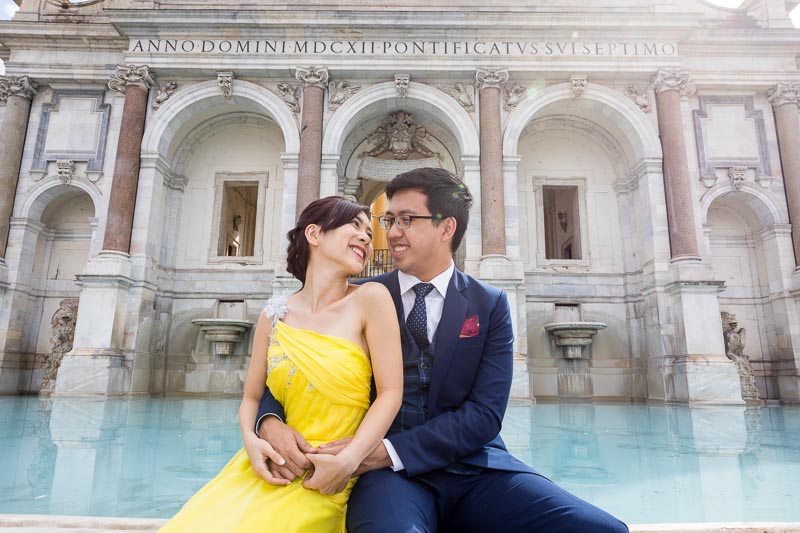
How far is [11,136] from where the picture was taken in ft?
41.4

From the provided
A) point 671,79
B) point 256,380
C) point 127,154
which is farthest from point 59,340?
point 671,79

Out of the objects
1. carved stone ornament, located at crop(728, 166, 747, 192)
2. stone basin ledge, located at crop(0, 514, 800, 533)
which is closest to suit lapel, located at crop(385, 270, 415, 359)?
stone basin ledge, located at crop(0, 514, 800, 533)

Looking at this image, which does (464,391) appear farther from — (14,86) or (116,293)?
(14,86)

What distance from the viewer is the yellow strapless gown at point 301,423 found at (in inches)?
58.1

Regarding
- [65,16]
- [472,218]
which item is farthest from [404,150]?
[65,16]

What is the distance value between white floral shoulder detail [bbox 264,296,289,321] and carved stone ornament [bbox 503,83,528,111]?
1164 centimetres

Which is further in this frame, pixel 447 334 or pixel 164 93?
pixel 164 93

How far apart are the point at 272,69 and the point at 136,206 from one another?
4.72 m

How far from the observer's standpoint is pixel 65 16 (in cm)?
1363

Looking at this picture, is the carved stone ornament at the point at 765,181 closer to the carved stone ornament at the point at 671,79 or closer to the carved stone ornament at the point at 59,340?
the carved stone ornament at the point at 671,79

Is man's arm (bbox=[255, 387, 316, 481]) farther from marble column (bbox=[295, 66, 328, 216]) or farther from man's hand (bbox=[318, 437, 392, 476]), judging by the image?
marble column (bbox=[295, 66, 328, 216])

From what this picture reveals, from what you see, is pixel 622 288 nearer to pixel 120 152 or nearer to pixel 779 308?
pixel 779 308

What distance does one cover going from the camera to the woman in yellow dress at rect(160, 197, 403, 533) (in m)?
1.51

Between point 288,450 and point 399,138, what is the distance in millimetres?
13009
